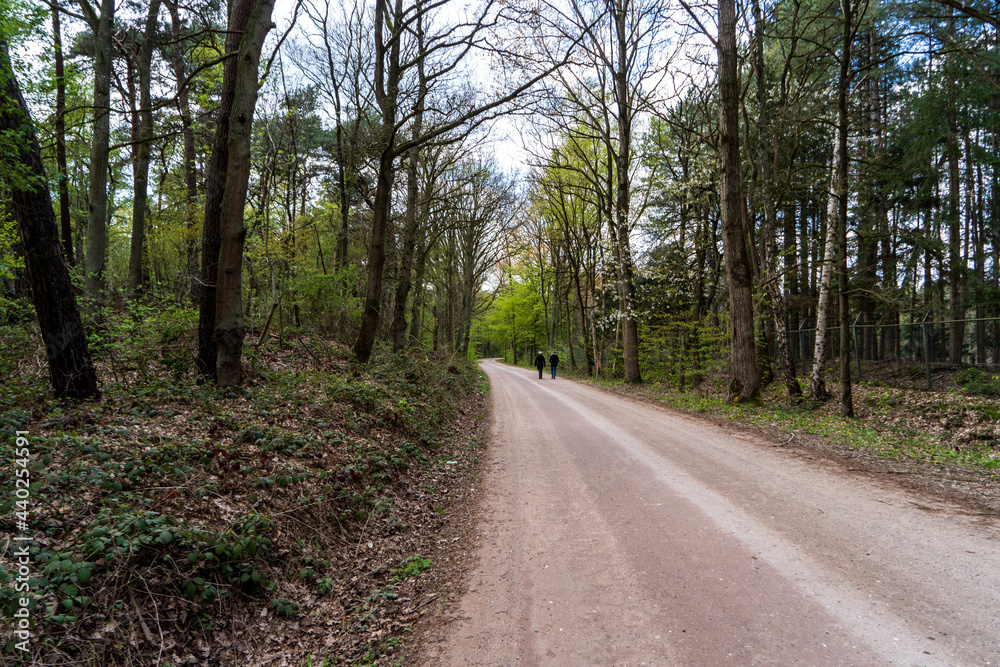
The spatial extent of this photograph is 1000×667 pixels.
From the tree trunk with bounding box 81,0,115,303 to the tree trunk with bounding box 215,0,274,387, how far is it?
512 centimetres

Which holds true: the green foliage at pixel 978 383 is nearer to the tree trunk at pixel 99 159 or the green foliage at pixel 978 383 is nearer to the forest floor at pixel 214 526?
the forest floor at pixel 214 526

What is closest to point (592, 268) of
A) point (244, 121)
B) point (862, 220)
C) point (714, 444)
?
point (862, 220)

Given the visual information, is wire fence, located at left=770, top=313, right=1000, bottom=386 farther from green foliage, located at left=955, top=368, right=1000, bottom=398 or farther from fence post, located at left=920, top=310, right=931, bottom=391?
green foliage, located at left=955, top=368, right=1000, bottom=398

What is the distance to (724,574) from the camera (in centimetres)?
329

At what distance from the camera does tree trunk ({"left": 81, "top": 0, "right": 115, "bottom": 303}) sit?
981 centimetres

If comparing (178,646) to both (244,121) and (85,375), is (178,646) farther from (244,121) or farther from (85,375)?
(244,121)

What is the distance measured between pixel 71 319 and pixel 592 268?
23.7 metres

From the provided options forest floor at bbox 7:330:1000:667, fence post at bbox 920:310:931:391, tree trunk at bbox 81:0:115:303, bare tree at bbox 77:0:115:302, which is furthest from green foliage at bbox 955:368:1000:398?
tree trunk at bbox 81:0:115:303

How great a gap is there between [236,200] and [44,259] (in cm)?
245

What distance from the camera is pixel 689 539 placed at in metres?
3.89

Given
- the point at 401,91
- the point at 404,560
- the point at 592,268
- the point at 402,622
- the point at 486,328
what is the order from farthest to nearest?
1. the point at 486,328
2. the point at 592,268
3. the point at 401,91
4. the point at 404,560
5. the point at 402,622

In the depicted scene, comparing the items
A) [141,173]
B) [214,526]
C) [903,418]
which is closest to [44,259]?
[214,526]

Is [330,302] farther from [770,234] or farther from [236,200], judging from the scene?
[770,234]

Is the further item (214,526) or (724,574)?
(214,526)
